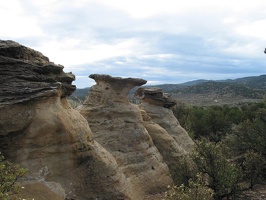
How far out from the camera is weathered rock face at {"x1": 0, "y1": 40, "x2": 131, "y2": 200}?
12773 mm

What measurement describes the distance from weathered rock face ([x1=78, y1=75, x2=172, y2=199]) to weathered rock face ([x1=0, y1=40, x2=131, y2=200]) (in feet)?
12.5

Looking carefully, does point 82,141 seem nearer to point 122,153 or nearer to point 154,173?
point 122,153

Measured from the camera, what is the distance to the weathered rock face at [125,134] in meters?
19.0

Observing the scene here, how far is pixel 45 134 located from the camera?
13.2 metres

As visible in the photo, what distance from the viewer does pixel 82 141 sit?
14.5 meters

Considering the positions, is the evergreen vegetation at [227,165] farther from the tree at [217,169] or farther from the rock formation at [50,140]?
the rock formation at [50,140]

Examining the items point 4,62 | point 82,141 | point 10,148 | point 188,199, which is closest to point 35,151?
point 10,148

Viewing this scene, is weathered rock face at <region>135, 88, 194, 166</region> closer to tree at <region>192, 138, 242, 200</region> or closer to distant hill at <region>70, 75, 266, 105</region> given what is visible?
tree at <region>192, 138, 242, 200</region>

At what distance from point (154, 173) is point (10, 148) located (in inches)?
374

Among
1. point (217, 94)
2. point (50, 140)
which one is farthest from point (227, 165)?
point (217, 94)

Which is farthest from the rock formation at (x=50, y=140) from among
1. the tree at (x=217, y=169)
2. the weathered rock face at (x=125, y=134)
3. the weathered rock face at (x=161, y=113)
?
the weathered rock face at (x=161, y=113)

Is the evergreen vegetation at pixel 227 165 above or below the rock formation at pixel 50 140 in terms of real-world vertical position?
below

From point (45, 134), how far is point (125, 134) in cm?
726

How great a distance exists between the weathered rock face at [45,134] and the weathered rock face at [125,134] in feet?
12.5
